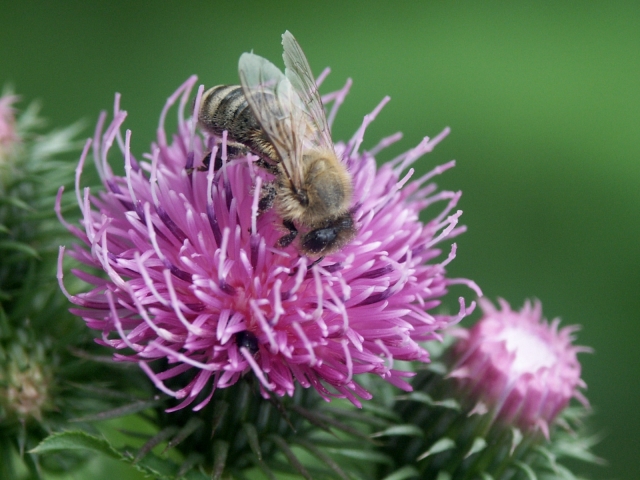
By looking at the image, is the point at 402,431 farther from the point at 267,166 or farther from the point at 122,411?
the point at 267,166

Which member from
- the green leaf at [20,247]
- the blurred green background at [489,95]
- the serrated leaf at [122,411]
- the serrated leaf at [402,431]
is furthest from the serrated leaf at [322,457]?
the blurred green background at [489,95]

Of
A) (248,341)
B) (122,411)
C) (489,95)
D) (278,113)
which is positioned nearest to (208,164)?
(278,113)

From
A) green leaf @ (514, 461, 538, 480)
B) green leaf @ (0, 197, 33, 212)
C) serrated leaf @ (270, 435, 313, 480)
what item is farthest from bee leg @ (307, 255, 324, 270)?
green leaf @ (0, 197, 33, 212)

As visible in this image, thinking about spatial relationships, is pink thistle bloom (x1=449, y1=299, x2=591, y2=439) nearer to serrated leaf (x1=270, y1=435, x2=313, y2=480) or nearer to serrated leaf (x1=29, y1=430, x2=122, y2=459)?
serrated leaf (x1=270, y1=435, x2=313, y2=480)

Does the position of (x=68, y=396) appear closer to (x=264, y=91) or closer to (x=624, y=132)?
(x=264, y=91)

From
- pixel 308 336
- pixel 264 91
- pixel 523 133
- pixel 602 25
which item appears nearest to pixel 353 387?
pixel 308 336

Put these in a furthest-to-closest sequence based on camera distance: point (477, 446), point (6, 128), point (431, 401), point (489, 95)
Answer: point (489, 95) → point (6, 128) → point (431, 401) → point (477, 446)
